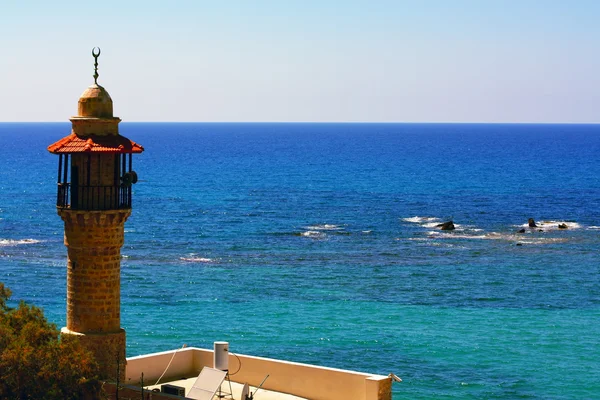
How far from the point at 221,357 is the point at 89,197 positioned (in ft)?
17.2

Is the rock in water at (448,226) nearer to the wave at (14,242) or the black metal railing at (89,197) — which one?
the wave at (14,242)

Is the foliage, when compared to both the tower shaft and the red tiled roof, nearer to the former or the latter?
the tower shaft

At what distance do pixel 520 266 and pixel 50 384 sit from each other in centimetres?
5435

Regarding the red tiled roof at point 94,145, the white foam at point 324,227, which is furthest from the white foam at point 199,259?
the red tiled roof at point 94,145

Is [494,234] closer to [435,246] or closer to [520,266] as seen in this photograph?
[435,246]

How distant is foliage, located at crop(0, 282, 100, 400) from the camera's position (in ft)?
82.5

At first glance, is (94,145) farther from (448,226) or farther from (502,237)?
(448,226)

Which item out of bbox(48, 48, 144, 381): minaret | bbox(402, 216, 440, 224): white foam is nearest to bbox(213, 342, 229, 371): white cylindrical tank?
bbox(48, 48, 144, 381): minaret

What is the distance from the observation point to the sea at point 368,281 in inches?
1913

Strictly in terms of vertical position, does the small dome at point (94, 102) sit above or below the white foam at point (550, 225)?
above

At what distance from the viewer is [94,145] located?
2686cm

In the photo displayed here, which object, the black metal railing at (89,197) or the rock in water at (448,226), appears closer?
the black metal railing at (89,197)

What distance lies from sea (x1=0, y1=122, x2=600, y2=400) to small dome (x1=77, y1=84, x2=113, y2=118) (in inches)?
780

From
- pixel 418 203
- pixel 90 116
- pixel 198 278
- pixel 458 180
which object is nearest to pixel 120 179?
pixel 90 116
